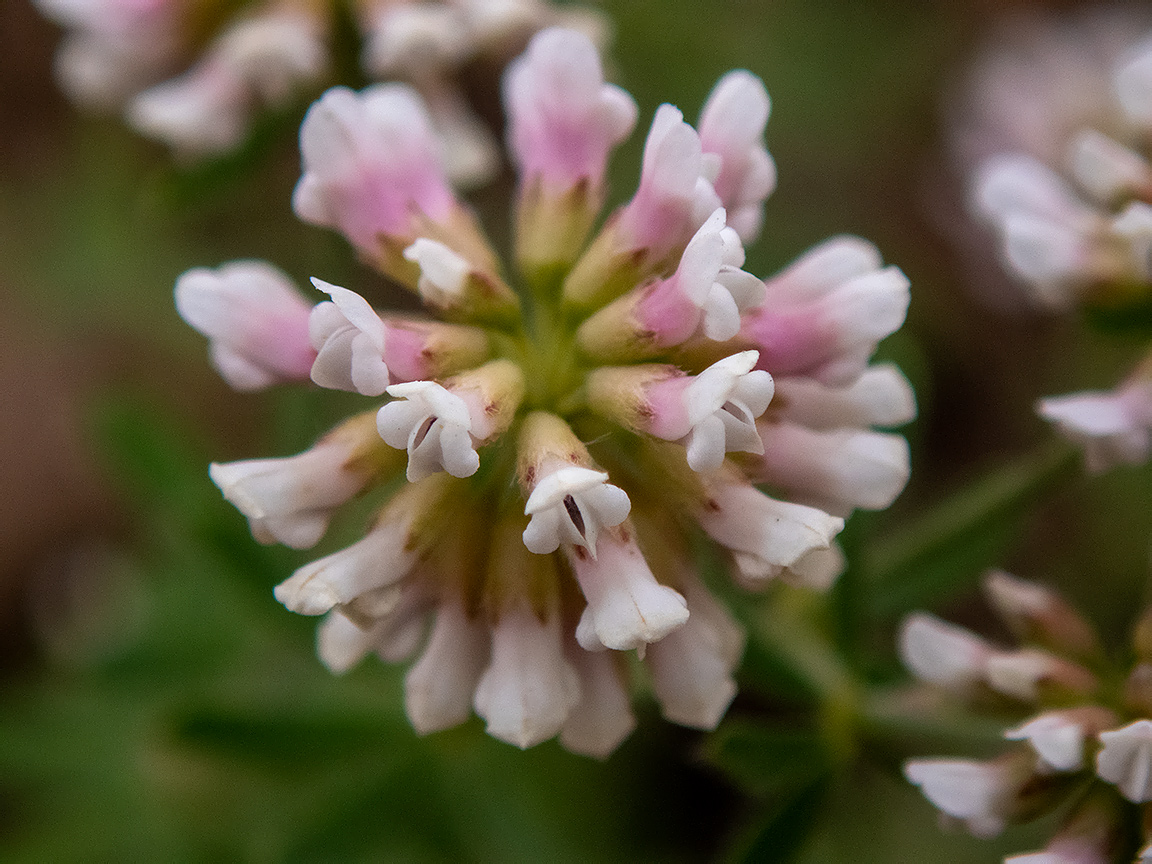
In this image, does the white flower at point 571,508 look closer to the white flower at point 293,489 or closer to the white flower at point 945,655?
the white flower at point 293,489

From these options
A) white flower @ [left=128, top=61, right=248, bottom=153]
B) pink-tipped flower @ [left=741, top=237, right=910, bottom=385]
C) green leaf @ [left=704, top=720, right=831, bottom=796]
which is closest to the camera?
pink-tipped flower @ [left=741, top=237, right=910, bottom=385]

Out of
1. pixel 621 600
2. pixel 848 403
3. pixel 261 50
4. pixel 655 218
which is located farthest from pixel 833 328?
pixel 261 50

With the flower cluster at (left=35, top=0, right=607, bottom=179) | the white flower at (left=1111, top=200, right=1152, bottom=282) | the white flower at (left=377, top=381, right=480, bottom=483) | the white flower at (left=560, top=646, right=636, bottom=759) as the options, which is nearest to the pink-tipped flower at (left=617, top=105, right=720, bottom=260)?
the white flower at (left=377, top=381, right=480, bottom=483)

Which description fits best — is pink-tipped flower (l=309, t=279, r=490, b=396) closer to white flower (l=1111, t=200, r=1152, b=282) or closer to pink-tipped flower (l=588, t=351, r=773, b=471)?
pink-tipped flower (l=588, t=351, r=773, b=471)

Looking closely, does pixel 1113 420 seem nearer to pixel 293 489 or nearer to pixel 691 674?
pixel 691 674

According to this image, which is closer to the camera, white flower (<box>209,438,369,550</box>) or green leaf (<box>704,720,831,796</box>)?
white flower (<box>209,438,369,550</box>)

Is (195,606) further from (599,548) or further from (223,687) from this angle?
(599,548)

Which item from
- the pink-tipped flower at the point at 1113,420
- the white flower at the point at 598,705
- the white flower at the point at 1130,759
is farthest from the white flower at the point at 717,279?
the white flower at the point at 1130,759
